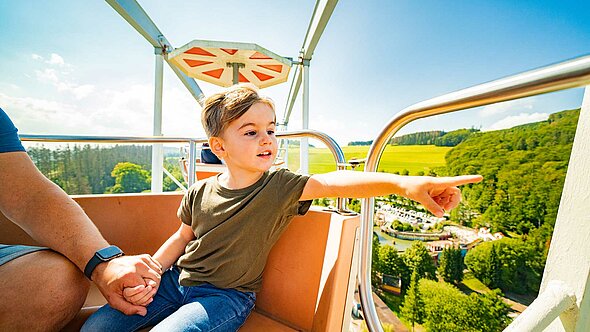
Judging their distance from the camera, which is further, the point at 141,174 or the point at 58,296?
the point at 141,174

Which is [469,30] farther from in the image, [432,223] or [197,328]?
[197,328]

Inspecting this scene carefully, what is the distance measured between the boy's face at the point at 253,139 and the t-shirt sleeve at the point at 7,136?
54cm

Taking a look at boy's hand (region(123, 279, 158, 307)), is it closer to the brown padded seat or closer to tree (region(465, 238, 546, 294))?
the brown padded seat

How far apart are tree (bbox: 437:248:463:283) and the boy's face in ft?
37.3

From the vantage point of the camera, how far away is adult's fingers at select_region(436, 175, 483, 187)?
1.60ft

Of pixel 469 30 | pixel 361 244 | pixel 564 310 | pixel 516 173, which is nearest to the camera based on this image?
pixel 564 310

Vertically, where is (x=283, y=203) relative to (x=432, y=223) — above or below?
above

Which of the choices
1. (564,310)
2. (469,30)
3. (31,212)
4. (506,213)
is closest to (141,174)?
(31,212)

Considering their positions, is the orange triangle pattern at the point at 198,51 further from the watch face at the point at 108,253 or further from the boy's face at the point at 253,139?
the watch face at the point at 108,253

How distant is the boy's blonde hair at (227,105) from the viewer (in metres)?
0.92

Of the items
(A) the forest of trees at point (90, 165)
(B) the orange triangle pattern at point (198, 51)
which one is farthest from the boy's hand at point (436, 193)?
(B) the orange triangle pattern at point (198, 51)

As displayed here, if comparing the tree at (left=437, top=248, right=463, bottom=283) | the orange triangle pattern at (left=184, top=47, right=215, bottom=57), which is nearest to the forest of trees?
the orange triangle pattern at (left=184, top=47, right=215, bottom=57)

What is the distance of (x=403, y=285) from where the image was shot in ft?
39.1

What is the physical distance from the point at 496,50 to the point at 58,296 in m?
12.9
